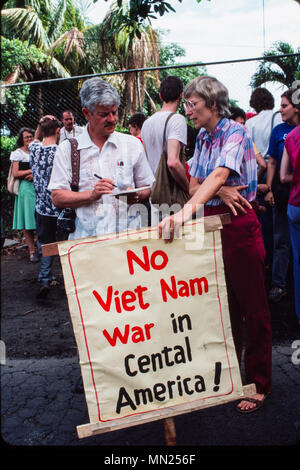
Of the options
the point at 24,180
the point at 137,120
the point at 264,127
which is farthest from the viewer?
the point at 24,180

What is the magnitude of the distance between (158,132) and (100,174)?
119cm

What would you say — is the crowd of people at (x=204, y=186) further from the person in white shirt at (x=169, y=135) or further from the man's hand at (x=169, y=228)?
the person in white shirt at (x=169, y=135)

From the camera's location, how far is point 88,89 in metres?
2.56

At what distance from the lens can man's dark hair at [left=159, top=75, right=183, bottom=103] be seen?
377 centimetres

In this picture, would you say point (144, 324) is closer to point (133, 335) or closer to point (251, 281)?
point (133, 335)

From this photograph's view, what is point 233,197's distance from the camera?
2467 millimetres

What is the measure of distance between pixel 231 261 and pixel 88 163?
1.09m

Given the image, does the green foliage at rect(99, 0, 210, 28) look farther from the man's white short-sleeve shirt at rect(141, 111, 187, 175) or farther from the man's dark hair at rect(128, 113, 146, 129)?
the man's dark hair at rect(128, 113, 146, 129)

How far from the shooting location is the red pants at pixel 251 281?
2.63 m

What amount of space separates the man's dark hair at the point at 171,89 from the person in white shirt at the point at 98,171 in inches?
46.4

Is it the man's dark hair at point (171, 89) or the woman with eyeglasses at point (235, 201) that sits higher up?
the man's dark hair at point (171, 89)

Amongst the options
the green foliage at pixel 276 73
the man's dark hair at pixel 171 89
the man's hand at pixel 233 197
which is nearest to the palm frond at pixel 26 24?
the green foliage at pixel 276 73

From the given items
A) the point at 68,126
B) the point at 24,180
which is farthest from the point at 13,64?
A: the point at 68,126

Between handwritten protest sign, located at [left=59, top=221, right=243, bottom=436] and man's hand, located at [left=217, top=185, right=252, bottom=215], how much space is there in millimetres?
405
